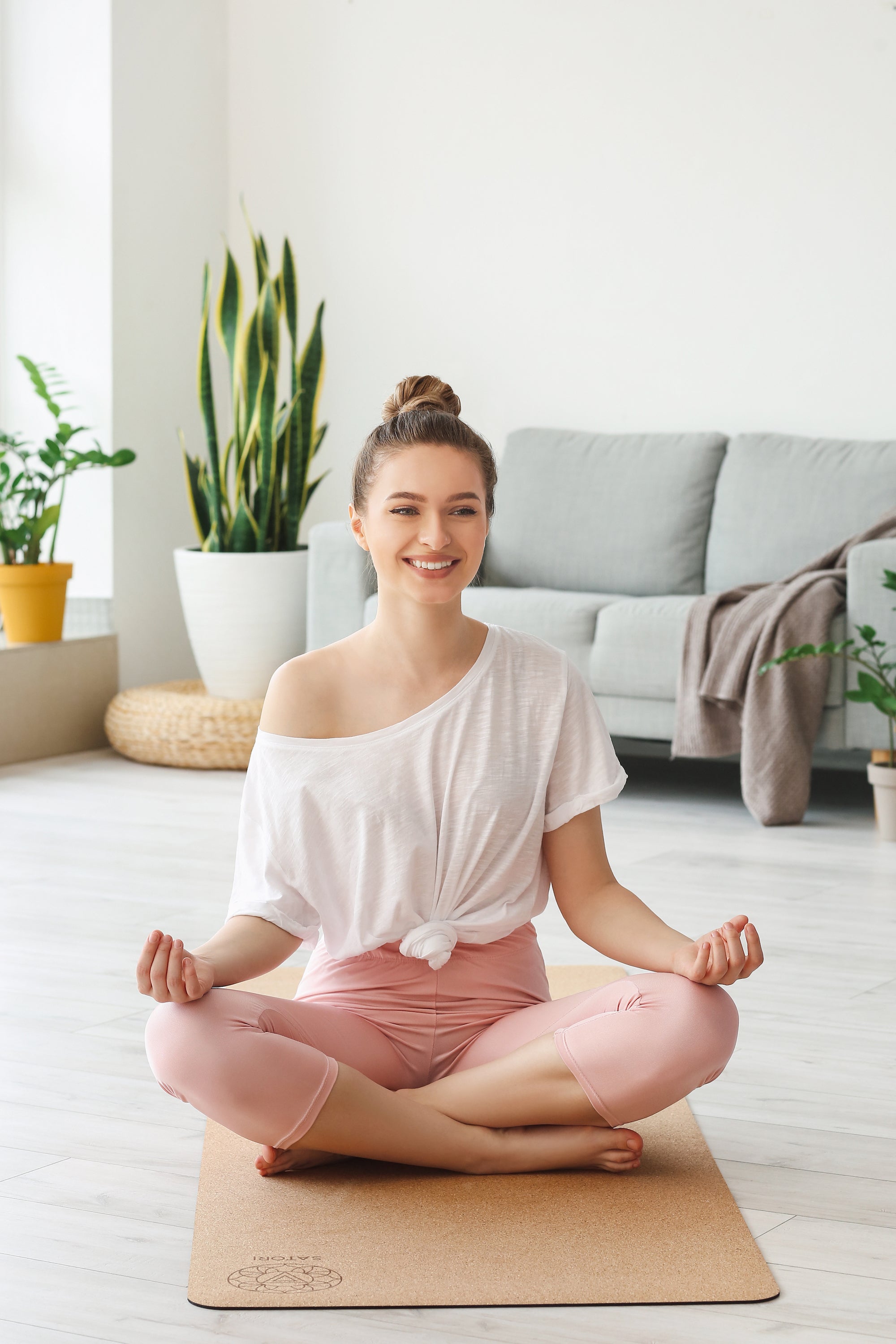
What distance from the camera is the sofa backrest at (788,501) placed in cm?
398

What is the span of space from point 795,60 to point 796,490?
3.94ft

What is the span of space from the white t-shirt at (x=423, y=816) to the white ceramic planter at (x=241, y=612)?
9.12 feet

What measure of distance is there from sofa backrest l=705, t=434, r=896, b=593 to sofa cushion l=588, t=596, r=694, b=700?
0.38 m

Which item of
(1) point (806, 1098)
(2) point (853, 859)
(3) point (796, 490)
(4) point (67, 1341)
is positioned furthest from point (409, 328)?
(4) point (67, 1341)

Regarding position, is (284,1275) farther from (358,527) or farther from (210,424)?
(210,424)

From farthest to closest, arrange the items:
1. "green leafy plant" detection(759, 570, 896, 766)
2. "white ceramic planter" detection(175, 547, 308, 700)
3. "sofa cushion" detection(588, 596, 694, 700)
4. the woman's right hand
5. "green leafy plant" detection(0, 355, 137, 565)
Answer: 1. "white ceramic planter" detection(175, 547, 308, 700)
2. "green leafy plant" detection(0, 355, 137, 565)
3. "sofa cushion" detection(588, 596, 694, 700)
4. "green leafy plant" detection(759, 570, 896, 766)
5. the woman's right hand

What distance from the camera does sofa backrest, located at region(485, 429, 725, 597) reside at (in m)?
4.27

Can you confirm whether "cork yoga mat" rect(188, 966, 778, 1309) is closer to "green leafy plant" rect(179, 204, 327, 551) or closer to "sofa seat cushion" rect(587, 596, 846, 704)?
"sofa seat cushion" rect(587, 596, 846, 704)

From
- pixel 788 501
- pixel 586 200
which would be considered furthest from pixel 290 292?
pixel 788 501

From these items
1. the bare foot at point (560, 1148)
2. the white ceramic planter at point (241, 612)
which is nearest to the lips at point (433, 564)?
the bare foot at point (560, 1148)

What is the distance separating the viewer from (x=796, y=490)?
407cm

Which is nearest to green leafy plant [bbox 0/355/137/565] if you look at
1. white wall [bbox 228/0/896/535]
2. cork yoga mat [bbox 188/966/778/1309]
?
white wall [bbox 228/0/896/535]

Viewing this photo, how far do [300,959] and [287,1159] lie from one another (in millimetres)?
952

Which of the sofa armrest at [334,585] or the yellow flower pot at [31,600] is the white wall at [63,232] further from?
the sofa armrest at [334,585]
